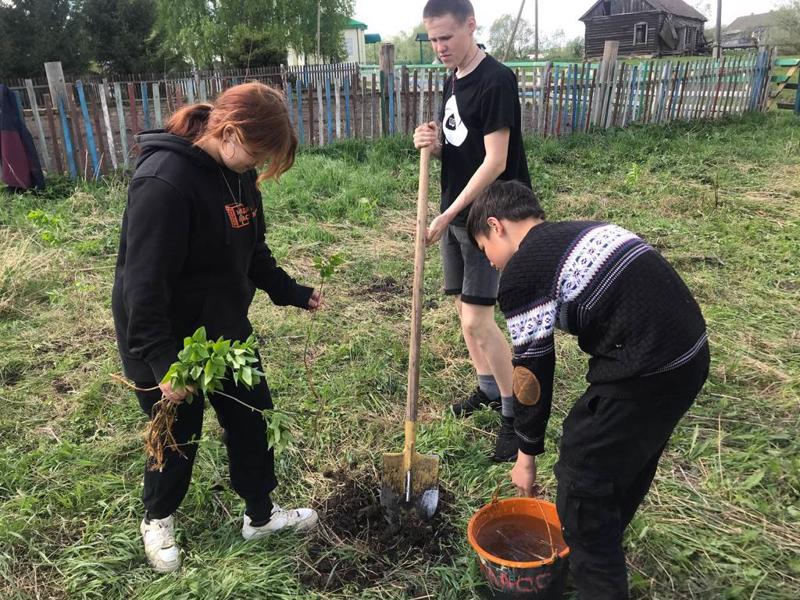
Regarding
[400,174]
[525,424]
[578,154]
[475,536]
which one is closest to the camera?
[525,424]

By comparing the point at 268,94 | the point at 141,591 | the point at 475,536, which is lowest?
the point at 141,591

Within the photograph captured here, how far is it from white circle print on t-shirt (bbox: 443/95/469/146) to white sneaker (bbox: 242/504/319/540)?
173 cm

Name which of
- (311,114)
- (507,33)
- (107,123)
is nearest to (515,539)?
(107,123)

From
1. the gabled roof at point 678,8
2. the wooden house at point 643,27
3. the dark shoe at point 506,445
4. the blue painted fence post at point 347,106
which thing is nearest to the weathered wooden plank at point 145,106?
the blue painted fence post at point 347,106

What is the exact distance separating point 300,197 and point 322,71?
648 inches

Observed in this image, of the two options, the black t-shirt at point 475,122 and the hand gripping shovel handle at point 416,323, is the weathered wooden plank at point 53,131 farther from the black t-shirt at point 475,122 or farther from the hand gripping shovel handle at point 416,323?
the hand gripping shovel handle at point 416,323

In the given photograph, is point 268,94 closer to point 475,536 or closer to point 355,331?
point 475,536

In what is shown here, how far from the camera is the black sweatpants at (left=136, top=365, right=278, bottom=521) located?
6.79ft

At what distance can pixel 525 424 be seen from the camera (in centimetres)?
178

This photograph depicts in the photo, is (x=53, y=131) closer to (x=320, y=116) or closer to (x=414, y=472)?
(x=320, y=116)

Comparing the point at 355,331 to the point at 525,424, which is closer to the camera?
the point at 525,424

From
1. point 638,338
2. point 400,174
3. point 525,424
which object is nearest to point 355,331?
point 525,424

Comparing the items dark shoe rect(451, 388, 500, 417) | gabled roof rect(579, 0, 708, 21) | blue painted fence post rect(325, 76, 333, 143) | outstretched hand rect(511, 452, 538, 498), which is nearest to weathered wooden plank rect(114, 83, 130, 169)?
blue painted fence post rect(325, 76, 333, 143)

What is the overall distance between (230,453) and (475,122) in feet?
5.62
